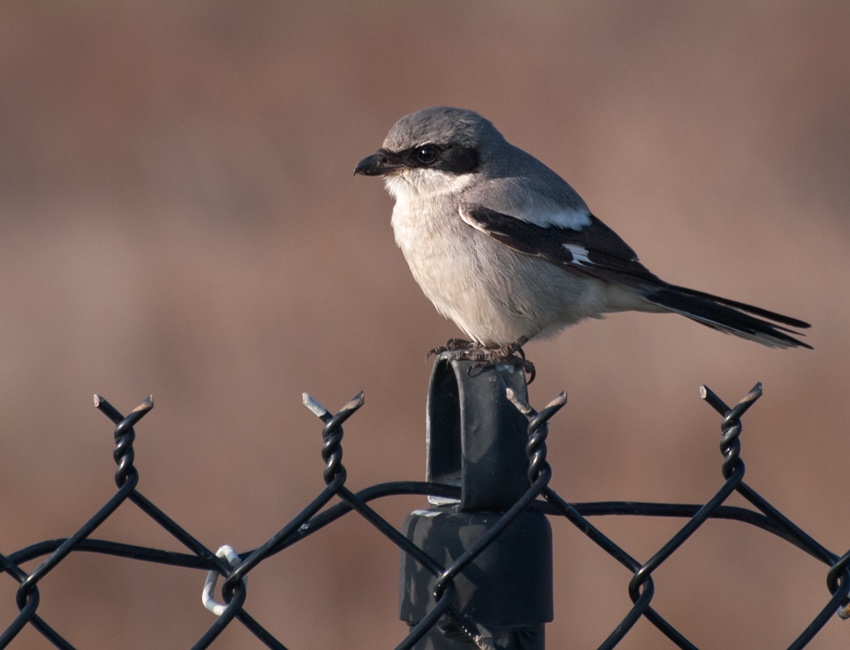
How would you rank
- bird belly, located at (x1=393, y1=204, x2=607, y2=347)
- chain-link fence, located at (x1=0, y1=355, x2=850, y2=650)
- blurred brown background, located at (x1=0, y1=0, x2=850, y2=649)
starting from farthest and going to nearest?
blurred brown background, located at (x1=0, y1=0, x2=850, y2=649)
bird belly, located at (x1=393, y1=204, x2=607, y2=347)
chain-link fence, located at (x1=0, y1=355, x2=850, y2=650)

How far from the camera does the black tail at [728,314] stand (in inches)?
114

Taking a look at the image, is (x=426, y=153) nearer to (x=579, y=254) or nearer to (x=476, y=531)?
(x=579, y=254)

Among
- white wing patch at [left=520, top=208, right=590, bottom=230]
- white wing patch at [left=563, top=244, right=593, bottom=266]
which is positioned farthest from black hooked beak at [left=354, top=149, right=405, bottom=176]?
white wing patch at [left=563, top=244, right=593, bottom=266]

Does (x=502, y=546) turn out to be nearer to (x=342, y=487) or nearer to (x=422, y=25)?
(x=342, y=487)

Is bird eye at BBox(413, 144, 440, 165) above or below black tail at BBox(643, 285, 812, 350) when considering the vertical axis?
above

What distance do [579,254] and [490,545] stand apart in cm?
200

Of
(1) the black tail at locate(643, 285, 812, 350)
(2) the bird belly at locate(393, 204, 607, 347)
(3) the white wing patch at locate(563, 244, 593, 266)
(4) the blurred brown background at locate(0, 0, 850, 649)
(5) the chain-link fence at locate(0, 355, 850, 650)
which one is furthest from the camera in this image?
(4) the blurred brown background at locate(0, 0, 850, 649)

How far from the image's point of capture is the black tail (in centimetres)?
290

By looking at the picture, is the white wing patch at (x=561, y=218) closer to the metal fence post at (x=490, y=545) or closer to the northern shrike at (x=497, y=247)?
the northern shrike at (x=497, y=247)

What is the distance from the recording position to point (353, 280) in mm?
6082

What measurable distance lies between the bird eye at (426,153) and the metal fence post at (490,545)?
198cm

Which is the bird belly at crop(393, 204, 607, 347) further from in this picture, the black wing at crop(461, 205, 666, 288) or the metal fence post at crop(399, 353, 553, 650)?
the metal fence post at crop(399, 353, 553, 650)

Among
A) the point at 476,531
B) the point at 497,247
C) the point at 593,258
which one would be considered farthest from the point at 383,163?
the point at 476,531

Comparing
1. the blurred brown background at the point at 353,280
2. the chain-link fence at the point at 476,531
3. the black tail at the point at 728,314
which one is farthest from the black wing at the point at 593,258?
the chain-link fence at the point at 476,531
